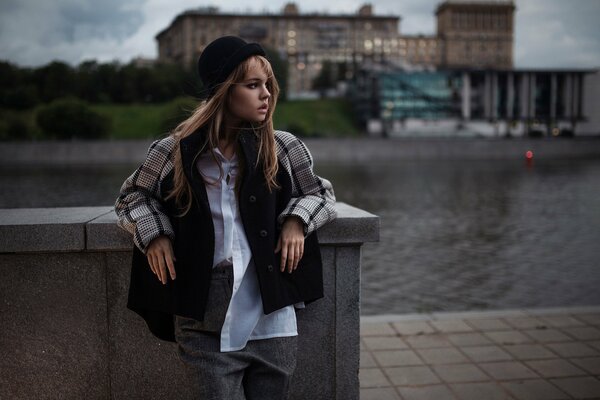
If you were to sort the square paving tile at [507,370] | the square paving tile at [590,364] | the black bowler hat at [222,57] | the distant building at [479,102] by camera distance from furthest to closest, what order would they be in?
the distant building at [479,102]
the square paving tile at [590,364]
the square paving tile at [507,370]
the black bowler hat at [222,57]

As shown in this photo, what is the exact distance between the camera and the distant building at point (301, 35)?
12762 centimetres

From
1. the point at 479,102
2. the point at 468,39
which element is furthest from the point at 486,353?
the point at 468,39

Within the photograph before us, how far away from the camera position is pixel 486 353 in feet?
16.9

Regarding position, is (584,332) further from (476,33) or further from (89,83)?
(476,33)

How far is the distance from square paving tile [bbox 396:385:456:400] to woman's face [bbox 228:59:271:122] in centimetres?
249

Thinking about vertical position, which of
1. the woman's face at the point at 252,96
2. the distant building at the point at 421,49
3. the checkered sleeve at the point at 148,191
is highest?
the distant building at the point at 421,49

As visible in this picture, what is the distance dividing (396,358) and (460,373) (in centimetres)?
52

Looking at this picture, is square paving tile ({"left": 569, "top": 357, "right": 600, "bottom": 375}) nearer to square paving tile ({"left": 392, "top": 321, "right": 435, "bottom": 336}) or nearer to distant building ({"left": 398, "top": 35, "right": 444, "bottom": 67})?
square paving tile ({"left": 392, "top": 321, "right": 435, "bottom": 336})

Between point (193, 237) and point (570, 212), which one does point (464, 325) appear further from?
point (570, 212)

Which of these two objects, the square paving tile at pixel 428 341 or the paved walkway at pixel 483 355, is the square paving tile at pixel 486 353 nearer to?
the paved walkway at pixel 483 355

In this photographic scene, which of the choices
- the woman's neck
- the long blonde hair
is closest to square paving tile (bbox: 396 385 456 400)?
the long blonde hair

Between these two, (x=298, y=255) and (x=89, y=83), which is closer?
(x=298, y=255)

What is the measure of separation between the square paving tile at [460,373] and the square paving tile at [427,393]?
17 centimetres

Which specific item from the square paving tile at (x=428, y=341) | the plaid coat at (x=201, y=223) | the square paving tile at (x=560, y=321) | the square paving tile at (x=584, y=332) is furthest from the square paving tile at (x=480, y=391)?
the plaid coat at (x=201, y=223)
